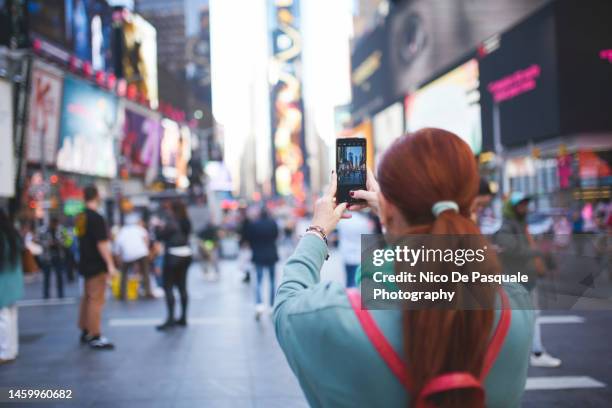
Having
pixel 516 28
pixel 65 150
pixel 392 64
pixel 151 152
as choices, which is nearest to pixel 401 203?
pixel 65 150

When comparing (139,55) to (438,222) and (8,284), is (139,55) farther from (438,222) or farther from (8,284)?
(438,222)

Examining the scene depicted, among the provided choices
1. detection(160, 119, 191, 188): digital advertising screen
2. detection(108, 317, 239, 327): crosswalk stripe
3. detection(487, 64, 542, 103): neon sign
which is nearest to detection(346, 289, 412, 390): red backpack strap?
detection(108, 317, 239, 327): crosswalk stripe

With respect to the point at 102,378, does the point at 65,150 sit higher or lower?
higher

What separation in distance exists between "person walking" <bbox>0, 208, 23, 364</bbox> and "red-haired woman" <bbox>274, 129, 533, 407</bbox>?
612cm

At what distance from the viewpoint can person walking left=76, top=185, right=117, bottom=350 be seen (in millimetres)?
7645

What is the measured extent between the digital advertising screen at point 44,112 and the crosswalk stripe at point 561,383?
19.5 meters

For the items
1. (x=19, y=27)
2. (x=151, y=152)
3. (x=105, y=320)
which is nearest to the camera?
(x=105, y=320)

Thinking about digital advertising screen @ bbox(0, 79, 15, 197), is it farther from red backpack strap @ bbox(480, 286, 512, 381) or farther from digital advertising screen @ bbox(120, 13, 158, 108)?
digital advertising screen @ bbox(120, 13, 158, 108)

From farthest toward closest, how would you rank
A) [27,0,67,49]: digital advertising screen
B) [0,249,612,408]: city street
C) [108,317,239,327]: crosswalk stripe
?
[27,0,67,49]: digital advertising screen → [108,317,239,327]: crosswalk stripe → [0,249,612,408]: city street

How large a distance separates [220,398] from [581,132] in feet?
87.2

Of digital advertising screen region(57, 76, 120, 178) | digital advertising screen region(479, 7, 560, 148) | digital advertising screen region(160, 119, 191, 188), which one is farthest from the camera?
digital advertising screen region(160, 119, 191, 188)

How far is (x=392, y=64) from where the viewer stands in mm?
64938

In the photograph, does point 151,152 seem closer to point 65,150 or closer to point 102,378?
point 65,150

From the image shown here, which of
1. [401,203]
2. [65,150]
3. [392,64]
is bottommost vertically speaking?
[401,203]
